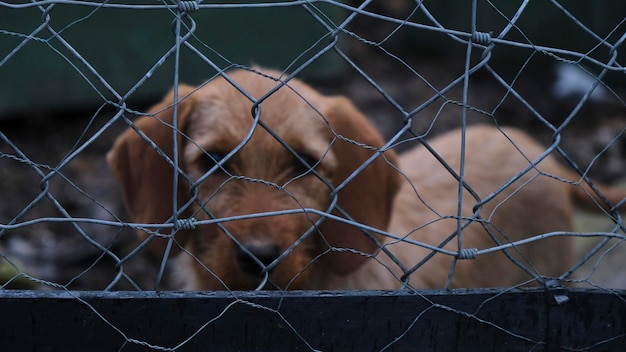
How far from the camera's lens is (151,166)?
2742 mm

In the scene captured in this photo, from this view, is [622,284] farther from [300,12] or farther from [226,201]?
[300,12]

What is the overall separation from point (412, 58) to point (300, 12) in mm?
2033

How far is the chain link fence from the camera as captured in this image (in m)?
1.57

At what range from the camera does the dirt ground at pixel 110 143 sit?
13.7ft

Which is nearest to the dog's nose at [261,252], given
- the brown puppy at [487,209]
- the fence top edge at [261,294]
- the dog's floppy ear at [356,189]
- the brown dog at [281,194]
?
the brown dog at [281,194]

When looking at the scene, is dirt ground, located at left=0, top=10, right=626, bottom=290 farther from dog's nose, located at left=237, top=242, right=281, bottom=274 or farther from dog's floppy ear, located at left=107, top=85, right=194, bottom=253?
dog's nose, located at left=237, top=242, right=281, bottom=274

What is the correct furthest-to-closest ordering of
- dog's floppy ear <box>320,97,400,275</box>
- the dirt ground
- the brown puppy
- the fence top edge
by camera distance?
the dirt ground
the brown puppy
dog's floppy ear <box>320,97,400,275</box>
the fence top edge

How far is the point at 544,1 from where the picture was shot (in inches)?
310

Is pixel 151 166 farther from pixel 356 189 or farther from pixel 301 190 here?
pixel 356 189

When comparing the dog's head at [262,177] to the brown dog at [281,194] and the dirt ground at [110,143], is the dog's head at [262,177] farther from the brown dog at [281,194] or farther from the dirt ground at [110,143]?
the dirt ground at [110,143]

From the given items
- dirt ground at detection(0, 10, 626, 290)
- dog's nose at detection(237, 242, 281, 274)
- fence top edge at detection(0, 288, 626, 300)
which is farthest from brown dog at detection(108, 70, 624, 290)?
fence top edge at detection(0, 288, 626, 300)

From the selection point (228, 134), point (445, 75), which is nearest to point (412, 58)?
point (445, 75)

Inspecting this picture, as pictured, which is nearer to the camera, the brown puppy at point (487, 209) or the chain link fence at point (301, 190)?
the chain link fence at point (301, 190)

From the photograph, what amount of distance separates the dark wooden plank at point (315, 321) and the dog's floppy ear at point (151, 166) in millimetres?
1014
